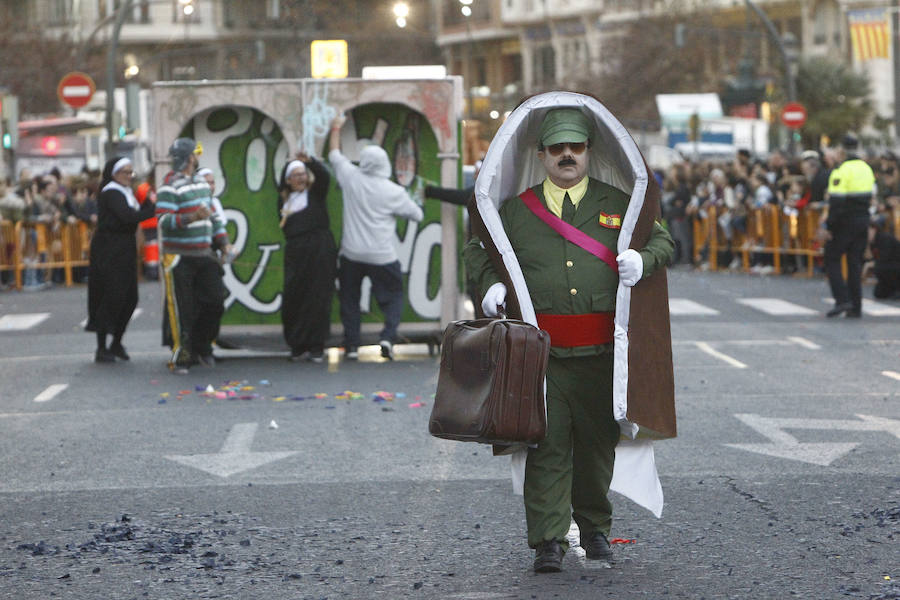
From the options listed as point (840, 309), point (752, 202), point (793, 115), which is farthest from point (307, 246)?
point (793, 115)

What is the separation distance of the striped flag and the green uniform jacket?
28.2m

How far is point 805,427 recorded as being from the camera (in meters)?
10.8

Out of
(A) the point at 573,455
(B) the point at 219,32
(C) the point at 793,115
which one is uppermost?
(B) the point at 219,32

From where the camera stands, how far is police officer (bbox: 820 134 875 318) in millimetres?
18828

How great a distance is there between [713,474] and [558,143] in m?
2.96

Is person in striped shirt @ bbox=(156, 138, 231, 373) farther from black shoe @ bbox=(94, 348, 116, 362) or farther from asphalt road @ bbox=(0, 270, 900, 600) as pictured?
black shoe @ bbox=(94, 348, 116, 362)

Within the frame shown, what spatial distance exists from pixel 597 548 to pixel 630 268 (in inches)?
43.2

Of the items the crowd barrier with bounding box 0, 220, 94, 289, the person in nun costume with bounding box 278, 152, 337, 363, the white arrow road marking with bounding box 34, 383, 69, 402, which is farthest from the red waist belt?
the crowd barrier with bounding box 0, 220, 94, 289

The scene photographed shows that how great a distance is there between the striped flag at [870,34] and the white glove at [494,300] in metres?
28.5

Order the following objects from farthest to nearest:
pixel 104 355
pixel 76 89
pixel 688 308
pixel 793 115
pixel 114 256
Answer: pixel 793 115, pixel 76 89, pixel 688 308, pixel 104 355, pixel 114 256

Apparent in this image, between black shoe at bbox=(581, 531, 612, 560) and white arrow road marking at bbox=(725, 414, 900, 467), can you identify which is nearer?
black shoe at bbox=(581, 531, 612, 560)

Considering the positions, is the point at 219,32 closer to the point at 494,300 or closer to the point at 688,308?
the point at 688,308

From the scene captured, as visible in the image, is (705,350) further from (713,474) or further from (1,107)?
(1,107)

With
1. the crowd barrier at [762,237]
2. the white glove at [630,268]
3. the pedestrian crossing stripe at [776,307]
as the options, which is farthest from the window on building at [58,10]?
the white glove at [630,268]
